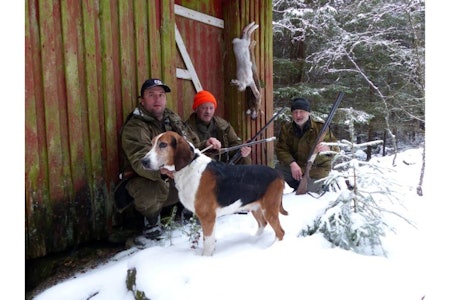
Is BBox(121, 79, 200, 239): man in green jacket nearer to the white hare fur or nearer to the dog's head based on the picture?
the dog's head

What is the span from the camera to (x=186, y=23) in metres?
5.69

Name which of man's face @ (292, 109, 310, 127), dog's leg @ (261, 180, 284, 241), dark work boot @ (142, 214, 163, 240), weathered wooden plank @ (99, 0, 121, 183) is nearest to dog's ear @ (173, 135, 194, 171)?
dog's leg @ (261, 180, 284, 241)

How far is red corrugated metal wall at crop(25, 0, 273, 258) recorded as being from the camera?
3.43 m

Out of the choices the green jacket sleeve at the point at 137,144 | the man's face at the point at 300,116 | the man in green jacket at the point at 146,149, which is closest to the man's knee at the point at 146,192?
the man in green jacket at the point at 146,149

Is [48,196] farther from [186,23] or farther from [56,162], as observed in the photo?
[186,23]

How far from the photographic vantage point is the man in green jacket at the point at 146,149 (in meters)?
3.86

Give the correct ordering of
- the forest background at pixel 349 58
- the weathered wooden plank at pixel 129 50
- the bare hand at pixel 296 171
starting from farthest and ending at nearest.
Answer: the forest background at pixel 349 58 < the bare hand at pixel 296 171 < the weathered wooden plank at pixel 129 50

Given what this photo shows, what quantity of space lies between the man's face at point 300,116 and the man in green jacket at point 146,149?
2.21 m

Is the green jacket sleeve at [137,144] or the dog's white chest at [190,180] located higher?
the green jacket sleeve at [137,144]

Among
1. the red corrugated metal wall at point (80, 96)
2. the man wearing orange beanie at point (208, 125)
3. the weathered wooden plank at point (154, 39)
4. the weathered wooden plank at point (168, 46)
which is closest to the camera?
the red corrugated metal wall at point (80, 96)

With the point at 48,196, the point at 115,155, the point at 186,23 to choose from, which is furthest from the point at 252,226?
the point at 186,23

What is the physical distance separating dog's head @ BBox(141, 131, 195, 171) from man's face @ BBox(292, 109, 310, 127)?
9.77 feet

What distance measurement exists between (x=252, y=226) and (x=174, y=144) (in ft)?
5.33

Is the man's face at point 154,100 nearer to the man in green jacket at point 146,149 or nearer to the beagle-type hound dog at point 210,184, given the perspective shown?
the man in green jacket at point 146,149
